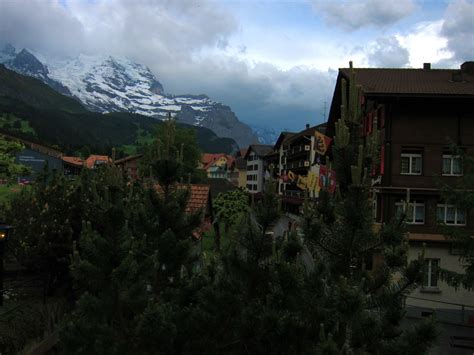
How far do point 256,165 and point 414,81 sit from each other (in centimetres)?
7661

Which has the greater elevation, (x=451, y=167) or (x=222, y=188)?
(x=451, y=167)

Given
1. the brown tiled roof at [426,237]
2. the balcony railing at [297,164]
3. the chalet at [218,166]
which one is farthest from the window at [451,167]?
the chalet at [218,166]

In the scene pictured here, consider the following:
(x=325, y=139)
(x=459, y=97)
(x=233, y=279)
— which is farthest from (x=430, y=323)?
(x=459, y=97)

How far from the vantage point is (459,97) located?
2445cm

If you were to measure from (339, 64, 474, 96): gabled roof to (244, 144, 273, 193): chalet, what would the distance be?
66024 mm

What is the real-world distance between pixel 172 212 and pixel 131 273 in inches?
65.9

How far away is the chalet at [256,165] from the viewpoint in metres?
100

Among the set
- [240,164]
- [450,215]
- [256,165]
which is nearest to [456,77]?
[450,215]

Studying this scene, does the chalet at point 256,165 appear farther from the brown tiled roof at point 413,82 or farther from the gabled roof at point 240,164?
the brown tiled roof at point 413,82

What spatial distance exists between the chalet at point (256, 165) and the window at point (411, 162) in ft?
231

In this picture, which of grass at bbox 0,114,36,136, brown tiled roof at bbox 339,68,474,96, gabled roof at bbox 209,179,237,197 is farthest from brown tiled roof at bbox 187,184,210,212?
grass at bbox 0,114,36,136

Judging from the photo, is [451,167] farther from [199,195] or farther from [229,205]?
[229,205]

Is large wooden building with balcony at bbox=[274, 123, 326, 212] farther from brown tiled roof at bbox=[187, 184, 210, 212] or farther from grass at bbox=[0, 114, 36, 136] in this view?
grass at bbox=[0, 114, 36, 136]

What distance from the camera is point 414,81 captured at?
27.5 meters
